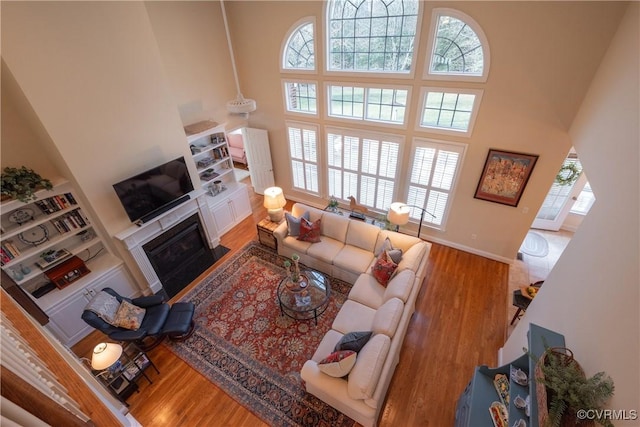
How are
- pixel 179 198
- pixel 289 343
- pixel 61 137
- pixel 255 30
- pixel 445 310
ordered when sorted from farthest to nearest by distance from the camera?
pixel 255 30, pixel 179 198, pixel 445 310, pixel 289 343, pixel 61 137

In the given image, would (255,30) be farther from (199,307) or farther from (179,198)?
(199,307)

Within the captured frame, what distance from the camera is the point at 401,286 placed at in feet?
13.1

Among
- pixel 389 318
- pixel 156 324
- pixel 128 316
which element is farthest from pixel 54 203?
pixel 389 318

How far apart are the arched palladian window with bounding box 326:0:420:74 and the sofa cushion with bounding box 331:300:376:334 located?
13.4 feet

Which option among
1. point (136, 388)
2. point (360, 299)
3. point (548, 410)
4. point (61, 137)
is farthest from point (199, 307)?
point (548, 410)

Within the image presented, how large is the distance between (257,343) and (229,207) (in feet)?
11.0

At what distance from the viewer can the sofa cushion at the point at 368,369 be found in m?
2.87

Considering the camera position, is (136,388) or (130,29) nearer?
Answer: (136,388)

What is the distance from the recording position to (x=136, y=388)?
3.71 meters

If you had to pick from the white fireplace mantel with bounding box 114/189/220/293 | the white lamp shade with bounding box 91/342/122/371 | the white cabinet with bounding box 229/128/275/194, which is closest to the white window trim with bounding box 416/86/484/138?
the white cabinet with bounding box 229/128/275/194

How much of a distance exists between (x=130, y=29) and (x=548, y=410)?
6.28m

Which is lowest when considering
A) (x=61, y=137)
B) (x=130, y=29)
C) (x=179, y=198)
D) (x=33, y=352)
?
(x=179, y=198)

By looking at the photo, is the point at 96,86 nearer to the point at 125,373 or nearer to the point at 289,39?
the point at 289,39

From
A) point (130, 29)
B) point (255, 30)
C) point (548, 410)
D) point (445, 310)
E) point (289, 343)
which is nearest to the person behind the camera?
point (548, 410)
